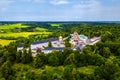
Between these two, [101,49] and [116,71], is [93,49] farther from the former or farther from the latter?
[116,71]

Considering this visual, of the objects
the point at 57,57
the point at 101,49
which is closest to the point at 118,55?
the point at 101,49

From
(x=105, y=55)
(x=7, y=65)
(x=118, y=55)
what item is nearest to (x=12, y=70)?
(x=7, y=65)

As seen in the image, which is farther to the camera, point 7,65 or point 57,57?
point 57,57

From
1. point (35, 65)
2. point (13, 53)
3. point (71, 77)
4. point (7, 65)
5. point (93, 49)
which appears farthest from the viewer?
point (93, 49)

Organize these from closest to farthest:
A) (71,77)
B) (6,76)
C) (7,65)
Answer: (71,77)
(6,76)
(7,65)

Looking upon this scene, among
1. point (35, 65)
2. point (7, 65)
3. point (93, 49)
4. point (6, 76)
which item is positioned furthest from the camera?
point (93, 49)

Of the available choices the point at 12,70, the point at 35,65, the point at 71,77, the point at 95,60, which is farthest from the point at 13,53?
the point at 71,77

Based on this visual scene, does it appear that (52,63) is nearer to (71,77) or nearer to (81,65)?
(81,65)

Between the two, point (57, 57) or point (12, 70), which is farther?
point (57, 57)

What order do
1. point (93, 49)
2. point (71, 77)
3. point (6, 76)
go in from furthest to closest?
point (93, 49) → point (6, 76) → point (71, 77)
